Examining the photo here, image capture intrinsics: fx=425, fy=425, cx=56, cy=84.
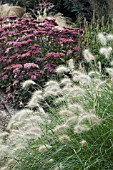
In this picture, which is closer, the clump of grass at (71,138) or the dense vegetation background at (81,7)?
the clump of grass at (71,138)

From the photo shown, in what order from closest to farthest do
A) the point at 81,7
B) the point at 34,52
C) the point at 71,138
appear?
1. the point at 71,138
2. the point at 34,52
3. the point at 81,7

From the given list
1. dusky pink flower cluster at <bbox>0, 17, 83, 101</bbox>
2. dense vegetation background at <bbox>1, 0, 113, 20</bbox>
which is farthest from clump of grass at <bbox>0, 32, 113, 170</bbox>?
dense vegetation background at <bbox>1, 0, 113, 20</bbox>

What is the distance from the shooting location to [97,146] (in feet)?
11.0

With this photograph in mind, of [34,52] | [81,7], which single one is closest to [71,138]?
[34,52]

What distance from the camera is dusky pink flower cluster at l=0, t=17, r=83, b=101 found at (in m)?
6.21

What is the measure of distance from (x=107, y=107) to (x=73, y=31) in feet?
10.4

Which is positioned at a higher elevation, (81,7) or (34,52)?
(34,52)

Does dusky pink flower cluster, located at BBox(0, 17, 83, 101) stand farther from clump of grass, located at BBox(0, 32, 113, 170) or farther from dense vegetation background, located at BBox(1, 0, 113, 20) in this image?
dense vegetation background, located at BBox(1, 0, 113, 20)

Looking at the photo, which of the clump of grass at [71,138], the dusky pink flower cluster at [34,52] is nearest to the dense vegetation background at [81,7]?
the dusky pink flower cluster at [34,52]

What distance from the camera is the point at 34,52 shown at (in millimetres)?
6254

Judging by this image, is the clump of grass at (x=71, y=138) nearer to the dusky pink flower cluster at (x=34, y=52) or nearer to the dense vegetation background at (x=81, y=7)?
the dusky pink flower cluster at (x=34, y=52)

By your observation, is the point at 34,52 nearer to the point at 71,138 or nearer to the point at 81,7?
the point at 71,138

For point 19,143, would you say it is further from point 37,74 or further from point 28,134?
point 37,74

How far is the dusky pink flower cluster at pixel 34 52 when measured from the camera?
621 centimetres
